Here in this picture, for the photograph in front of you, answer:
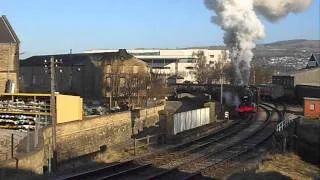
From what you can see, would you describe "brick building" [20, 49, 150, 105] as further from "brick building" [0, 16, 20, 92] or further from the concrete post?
the concrete post

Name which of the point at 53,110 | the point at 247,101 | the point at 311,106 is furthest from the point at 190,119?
the point at 53,110

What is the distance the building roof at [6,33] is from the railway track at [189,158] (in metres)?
28.3

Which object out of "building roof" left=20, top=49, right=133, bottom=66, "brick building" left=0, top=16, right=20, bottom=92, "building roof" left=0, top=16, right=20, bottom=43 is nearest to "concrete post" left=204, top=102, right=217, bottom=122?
"brick building" left=0, top=16, right=20, bottom=92

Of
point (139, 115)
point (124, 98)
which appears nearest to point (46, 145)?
point (139, 115)

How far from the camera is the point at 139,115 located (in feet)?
162

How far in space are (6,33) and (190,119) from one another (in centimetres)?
2609

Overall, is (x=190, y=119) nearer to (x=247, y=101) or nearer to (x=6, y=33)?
(x=247, y=101)

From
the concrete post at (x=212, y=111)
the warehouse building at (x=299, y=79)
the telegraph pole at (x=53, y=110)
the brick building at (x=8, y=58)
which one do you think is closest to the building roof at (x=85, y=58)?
the warehouse building at (x=299, y=79)

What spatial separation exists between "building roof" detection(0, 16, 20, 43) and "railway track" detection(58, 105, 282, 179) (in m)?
28.3

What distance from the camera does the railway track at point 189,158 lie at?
24516 millimetres

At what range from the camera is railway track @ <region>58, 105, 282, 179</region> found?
24516mm

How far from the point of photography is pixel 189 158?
3052cm

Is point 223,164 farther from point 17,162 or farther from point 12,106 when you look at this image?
point 12,106

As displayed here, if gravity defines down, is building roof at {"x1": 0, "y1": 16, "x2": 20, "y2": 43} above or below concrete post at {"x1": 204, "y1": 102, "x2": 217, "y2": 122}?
above
